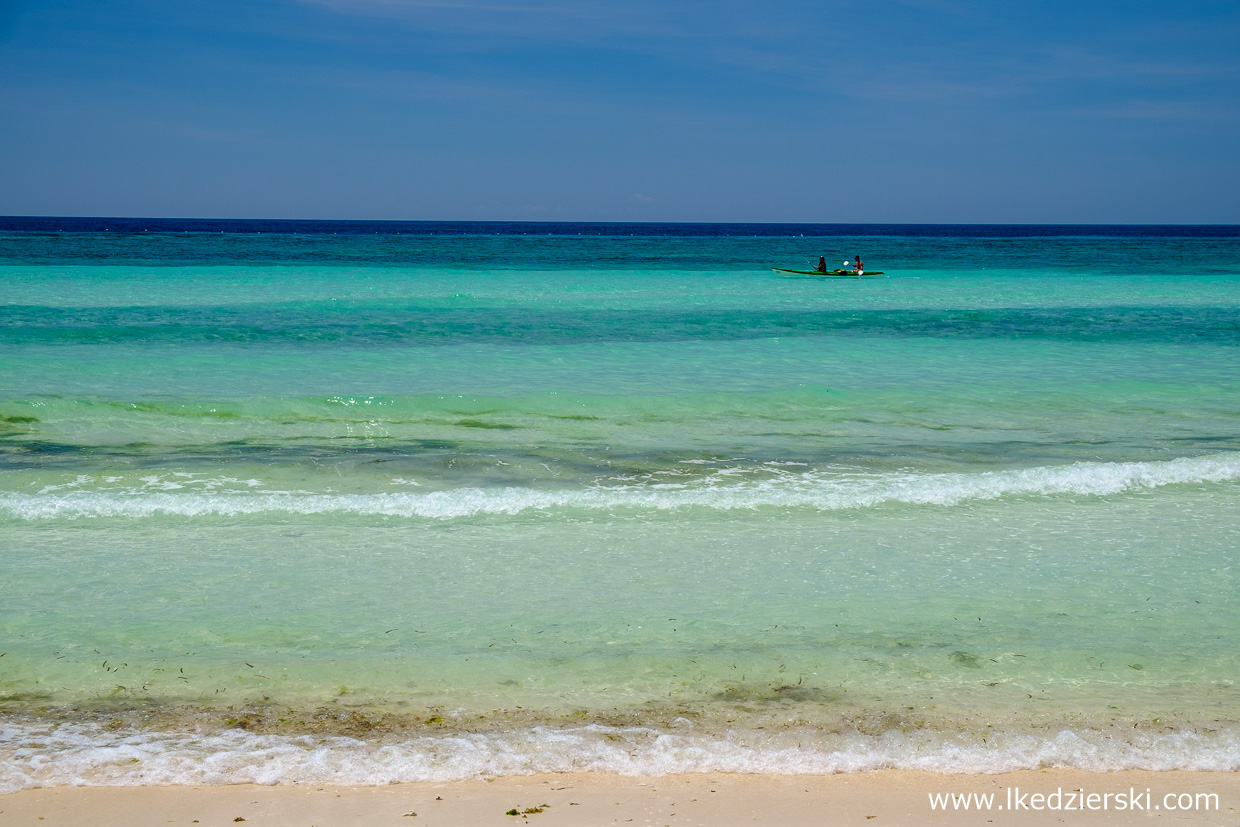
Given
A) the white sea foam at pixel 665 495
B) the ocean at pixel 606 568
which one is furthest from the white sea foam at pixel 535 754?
the white sea foam at pixel 665 495

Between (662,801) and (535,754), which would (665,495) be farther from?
(662,801)

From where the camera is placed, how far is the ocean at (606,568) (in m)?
3.91

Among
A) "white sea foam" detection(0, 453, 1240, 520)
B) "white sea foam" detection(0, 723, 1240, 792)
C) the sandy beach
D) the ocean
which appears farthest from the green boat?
the sandy beach

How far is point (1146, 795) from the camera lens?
11.5 feet

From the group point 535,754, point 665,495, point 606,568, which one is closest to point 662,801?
point 535,754

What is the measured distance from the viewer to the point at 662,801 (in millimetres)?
3432

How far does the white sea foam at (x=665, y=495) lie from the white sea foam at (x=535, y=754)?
131 inches

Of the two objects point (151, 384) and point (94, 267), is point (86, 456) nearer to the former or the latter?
point (151, 384)

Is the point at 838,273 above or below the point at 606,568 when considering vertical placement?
above

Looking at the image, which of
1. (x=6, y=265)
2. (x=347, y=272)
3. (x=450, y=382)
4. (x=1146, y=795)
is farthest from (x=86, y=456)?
(x=6, y=265)

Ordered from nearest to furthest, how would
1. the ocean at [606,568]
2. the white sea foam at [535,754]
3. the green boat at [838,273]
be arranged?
the white sea foam at [535,754] < the ocean at [606,568] < the green boat at [838,273]

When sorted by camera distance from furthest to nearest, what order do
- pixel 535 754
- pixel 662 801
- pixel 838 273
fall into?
pixel 838 273 < pixel 535 754 < pixel 662 801

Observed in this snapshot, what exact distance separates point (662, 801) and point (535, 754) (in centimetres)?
58

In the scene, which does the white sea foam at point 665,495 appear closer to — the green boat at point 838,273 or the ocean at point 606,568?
the ocean at point 606,568
